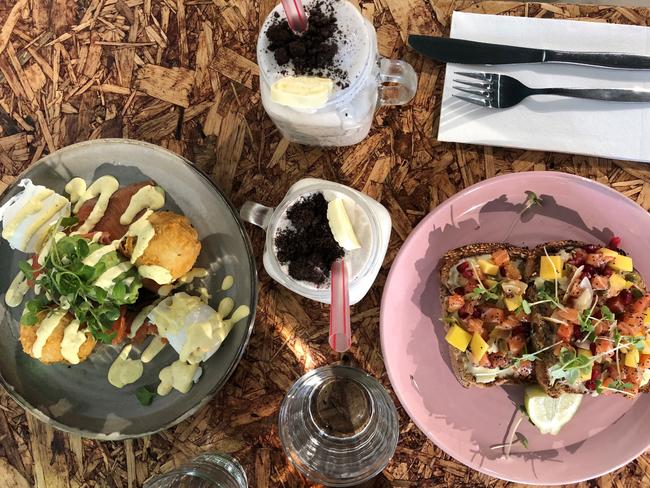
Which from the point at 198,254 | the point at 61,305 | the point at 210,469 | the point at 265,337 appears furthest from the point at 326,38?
the point at 210,469

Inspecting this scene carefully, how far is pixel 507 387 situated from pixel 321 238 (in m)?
0.59

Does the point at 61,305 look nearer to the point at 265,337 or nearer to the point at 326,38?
the point at 265,337

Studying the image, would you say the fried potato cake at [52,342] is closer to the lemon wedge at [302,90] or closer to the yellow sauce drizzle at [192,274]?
the yellow sauce drizzle at [192,274]

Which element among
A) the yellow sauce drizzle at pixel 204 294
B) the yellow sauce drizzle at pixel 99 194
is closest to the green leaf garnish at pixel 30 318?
the yellow sauce drizzle at pixel 99 194

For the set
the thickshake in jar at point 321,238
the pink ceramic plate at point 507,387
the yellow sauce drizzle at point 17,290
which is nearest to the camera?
the thickshake in jar at point 321,238

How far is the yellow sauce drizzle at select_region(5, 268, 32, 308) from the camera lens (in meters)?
1.39

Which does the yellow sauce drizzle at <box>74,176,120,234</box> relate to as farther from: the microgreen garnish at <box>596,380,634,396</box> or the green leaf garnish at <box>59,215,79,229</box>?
the microgreen garnish at <box>596,380,634,396</box>

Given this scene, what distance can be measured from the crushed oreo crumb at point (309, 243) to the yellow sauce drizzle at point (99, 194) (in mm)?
451

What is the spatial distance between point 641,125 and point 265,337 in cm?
101

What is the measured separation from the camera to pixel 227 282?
1.38 metres

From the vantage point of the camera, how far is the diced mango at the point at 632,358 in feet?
3.90

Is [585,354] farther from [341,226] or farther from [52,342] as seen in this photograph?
[52,342]

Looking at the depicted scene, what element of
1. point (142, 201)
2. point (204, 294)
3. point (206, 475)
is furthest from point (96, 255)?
point (206, 475)

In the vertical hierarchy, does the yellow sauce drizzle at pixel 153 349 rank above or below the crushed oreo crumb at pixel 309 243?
below
